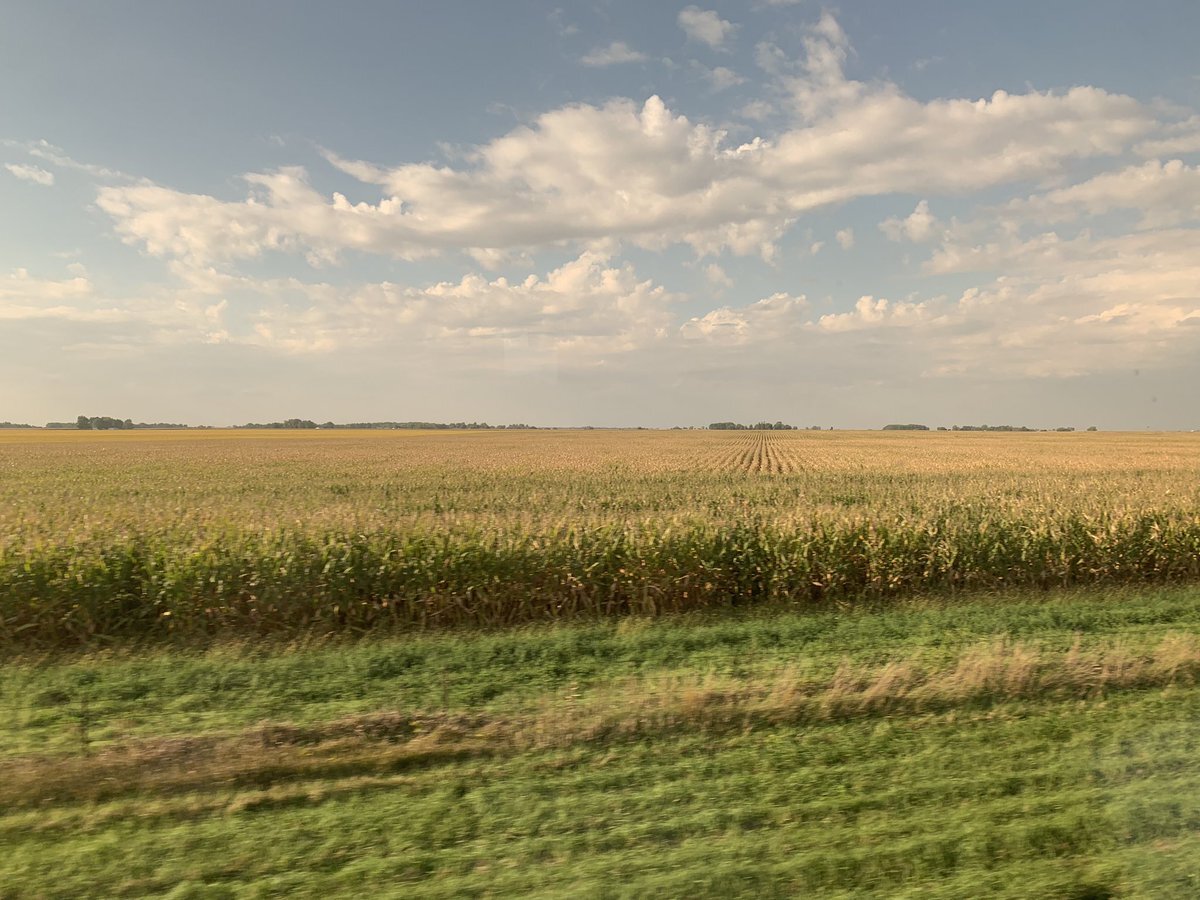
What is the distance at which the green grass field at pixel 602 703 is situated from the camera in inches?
143

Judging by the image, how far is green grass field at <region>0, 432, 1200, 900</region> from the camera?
362 centimetres

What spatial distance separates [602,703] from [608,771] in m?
1.17

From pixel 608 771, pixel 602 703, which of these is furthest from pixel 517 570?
pixel 608 771

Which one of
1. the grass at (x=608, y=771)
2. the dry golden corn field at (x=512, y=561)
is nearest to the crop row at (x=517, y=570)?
the dry golden corn field at (x=512, y=561)

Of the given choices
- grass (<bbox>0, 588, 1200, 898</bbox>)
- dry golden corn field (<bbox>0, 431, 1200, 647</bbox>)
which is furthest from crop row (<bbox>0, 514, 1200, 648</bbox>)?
grass (<bbox>0, 588, 1200, 898</bbox>)

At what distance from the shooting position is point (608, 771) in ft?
15.0

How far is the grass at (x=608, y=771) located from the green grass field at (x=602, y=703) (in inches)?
1.0

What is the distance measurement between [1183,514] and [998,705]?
9872 mm

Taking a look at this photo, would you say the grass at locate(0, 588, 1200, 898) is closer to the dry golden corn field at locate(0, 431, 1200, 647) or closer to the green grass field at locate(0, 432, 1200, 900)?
the green grass field at locate(0, 432, 1200, 900)

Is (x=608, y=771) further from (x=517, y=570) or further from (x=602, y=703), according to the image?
(x=517, y=570)

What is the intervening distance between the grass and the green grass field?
0.08ft

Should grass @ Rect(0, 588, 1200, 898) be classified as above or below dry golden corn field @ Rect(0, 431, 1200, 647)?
below

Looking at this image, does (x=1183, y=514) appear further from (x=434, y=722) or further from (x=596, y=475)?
(x=596, y=475)

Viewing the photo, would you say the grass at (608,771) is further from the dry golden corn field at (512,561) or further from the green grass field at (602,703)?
the dry golden corn field at (512,561)
